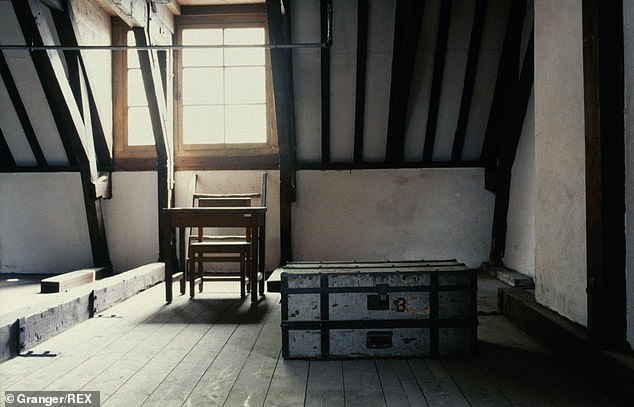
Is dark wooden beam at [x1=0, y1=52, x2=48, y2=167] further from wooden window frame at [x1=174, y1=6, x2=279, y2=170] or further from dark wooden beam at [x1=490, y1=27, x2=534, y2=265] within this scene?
dark wooden beam at [x1=490, y1=27, x2=534, y2=265]

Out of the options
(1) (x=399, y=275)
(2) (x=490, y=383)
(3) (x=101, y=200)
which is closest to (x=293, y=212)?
(3) (x=101, y=200)

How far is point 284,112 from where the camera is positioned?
5.00 meters

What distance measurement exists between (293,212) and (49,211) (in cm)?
284

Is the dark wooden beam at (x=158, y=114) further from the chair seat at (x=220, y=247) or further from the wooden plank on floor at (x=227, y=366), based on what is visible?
the wooden plank on floor at (x=227, y=366)

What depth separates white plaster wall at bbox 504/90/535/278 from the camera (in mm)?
4793

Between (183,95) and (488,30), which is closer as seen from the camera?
(488,30)

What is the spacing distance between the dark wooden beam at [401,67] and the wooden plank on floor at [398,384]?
2950 mm

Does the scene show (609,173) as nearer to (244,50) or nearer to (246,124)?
(246,124)

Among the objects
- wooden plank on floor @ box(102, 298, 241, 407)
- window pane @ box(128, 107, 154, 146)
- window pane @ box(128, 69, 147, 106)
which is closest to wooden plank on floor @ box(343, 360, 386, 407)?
wooden plank on floor @ box(102, 298, 241, 407)

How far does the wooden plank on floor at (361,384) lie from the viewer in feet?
6.84

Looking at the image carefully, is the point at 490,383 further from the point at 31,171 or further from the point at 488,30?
the point at 31,171

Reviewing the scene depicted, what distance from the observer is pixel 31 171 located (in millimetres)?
5852

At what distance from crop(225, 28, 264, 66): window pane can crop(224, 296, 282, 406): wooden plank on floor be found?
10.9 feet

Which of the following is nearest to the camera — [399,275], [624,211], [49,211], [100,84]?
[624,211]
